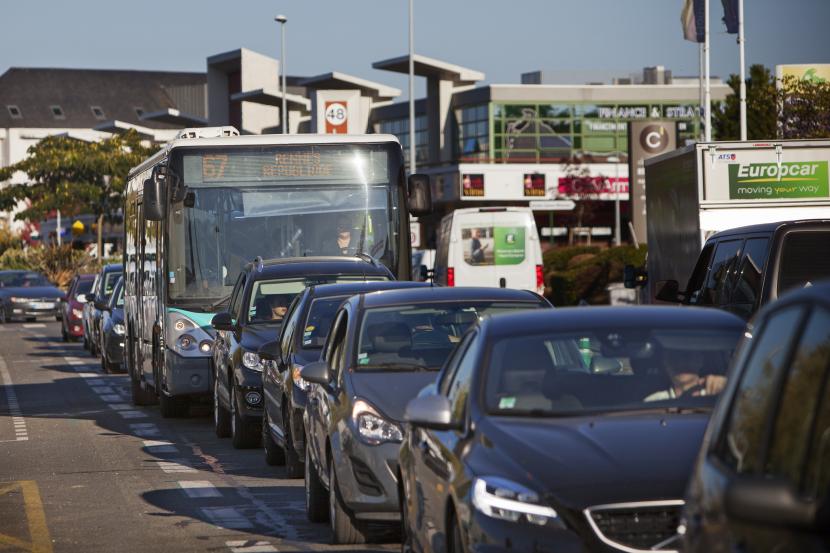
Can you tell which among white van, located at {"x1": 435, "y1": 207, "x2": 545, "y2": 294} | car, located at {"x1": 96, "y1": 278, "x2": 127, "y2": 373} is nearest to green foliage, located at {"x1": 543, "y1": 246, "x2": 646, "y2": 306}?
white van, located at {"x1": 435, "y1": 207, "x2": 545, "y2": 294}

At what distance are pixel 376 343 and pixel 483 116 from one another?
72676mm

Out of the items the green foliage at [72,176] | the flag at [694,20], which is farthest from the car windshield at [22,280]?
the green foliage at [72,176]

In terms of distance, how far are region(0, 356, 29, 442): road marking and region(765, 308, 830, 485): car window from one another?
1432cm

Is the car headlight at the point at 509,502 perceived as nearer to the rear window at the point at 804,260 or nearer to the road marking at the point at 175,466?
the rear window at the point at 804,260

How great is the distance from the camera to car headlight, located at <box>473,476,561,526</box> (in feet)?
19.9

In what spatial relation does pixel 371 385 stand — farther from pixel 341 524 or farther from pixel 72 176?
pixel 72 176

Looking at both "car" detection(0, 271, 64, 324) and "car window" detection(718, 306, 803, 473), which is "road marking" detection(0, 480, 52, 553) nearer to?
"car window" detection(718, 306, 803, 473)

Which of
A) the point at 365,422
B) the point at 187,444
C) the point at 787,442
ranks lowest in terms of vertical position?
the point at 187,444

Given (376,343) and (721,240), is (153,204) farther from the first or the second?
(376,343)

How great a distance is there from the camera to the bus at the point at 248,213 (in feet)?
61.0

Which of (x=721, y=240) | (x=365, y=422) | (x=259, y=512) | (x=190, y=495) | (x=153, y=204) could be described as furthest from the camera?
(x=153, y=204)


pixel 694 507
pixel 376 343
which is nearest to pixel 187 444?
pixel 376 343

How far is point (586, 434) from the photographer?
6684mm

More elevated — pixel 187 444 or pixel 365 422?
pixel 365 422
